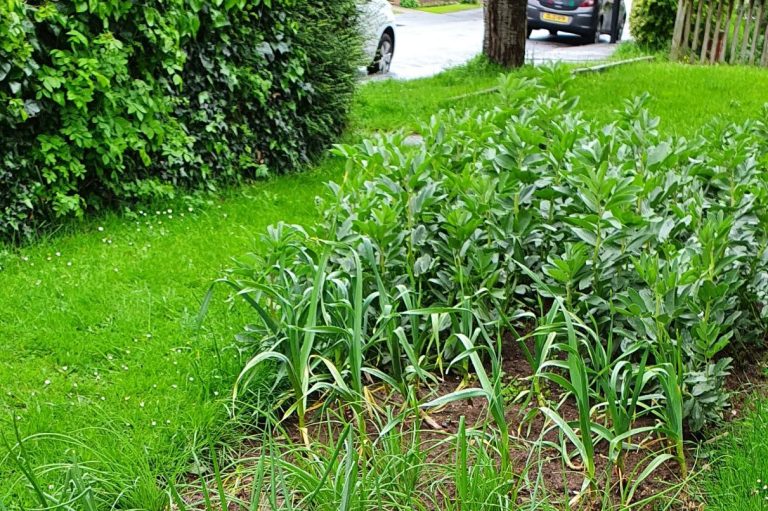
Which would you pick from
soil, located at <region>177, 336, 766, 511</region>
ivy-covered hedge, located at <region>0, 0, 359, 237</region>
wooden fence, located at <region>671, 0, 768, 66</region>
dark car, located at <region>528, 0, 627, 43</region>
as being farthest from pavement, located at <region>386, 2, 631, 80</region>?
soil, located at <region>177, 336, 766, 511</region>

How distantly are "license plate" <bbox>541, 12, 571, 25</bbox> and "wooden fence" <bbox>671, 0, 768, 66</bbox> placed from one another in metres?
6.62

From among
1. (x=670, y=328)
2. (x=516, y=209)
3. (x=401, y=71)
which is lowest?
(x=401, y=71)

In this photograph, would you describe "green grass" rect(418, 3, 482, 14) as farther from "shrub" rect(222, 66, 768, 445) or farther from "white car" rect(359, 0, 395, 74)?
"shrub" rect(222, 66, 768, 445)

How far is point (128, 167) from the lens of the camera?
235 inches

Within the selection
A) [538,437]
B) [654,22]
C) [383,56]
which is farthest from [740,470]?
[654,22]

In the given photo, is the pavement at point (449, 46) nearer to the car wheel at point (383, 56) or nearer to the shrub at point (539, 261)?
the car wheel at point (383, 56)

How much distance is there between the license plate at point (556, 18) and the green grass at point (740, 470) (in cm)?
1871

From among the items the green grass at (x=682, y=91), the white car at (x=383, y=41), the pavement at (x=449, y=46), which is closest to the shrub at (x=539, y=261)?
the green grass at (x=682, y=91)

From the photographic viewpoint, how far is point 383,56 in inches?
580

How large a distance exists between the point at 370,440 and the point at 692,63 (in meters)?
12.2

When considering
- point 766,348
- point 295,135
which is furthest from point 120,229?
point 766,348

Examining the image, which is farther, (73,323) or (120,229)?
(120,229)

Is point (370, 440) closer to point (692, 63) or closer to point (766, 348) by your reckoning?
point (766, 348)

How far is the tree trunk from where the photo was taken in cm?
1154
